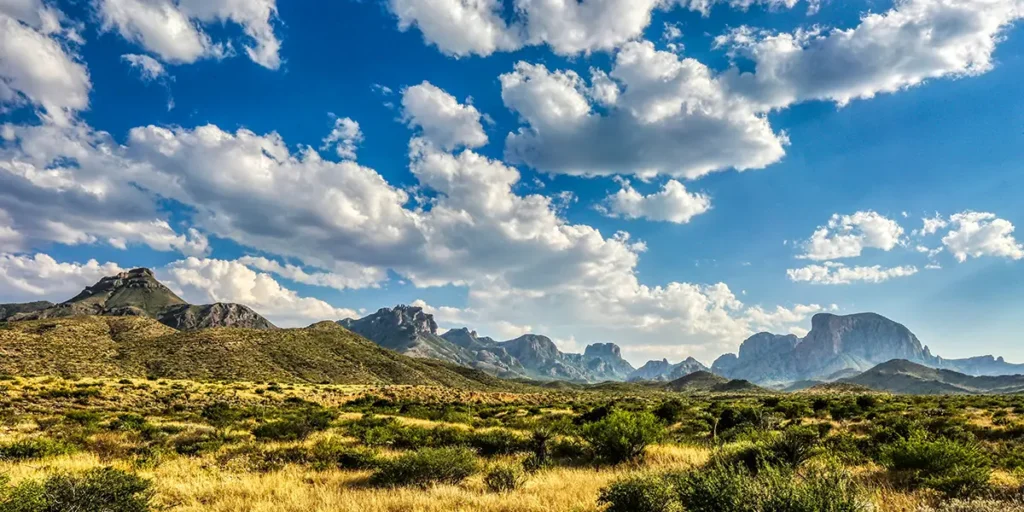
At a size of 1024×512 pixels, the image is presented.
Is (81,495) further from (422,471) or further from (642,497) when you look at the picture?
(642,497)

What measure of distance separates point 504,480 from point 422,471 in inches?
92.2

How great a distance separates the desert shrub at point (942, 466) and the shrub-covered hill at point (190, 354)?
7682 cm

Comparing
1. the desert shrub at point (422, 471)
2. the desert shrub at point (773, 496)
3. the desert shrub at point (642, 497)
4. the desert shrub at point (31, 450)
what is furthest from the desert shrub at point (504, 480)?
the desert shrub at point (31, 450)

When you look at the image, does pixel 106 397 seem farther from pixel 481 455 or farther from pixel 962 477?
pixel 962 477

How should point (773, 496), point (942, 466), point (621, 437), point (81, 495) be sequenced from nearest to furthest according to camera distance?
point (773, 496) → point (81, 495) → point (942, 466) → point (621, 437)

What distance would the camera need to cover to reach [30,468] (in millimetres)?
12633

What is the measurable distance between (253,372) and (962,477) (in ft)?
287

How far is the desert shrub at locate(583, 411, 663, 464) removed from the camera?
1432cm

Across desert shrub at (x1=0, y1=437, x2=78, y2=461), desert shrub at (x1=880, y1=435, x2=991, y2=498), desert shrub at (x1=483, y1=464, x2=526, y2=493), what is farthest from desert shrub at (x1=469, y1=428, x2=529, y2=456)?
desert shrub at (x1=0, y1=437, x2=78, y2=461)

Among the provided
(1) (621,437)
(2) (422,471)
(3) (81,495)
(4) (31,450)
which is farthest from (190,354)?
(1) (621,437)

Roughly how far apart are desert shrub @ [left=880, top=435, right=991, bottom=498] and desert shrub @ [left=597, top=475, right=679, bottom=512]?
215 inches

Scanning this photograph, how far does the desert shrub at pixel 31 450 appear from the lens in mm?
14492

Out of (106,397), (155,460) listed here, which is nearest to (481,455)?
(155,460)

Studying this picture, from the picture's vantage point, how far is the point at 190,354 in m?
78.8
